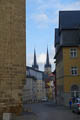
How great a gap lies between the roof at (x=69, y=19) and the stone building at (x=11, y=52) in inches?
991

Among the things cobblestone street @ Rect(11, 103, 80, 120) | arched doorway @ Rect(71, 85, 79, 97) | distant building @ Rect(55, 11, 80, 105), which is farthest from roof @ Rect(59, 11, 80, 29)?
cobblestone street @ Rect(11, 103, 80, 120)

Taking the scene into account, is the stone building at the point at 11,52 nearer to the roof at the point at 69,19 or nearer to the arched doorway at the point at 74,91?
the arched doorway at the point at 74,91

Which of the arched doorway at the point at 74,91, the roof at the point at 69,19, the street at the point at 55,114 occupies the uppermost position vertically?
the roof at the point at 69,19

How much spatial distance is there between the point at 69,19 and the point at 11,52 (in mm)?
28331

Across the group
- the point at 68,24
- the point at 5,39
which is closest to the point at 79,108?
the point at 5,39

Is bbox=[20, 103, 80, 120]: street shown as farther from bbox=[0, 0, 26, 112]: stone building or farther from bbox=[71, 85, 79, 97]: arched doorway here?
bbox=[71, 85, 79, 97]: arched doorway

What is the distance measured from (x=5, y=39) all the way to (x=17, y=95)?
13.1 feet

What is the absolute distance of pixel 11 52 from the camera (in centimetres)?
1831

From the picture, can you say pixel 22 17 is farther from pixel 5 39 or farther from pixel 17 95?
pixel 17 95

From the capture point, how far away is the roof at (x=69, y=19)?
43.7 m

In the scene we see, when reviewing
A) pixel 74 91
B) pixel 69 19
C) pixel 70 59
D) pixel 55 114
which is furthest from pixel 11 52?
pixel 69 19

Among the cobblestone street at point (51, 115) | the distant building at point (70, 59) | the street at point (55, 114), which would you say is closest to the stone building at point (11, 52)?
the cobblestone street at point (51, 115)

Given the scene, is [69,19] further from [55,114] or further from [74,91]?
[55,114]

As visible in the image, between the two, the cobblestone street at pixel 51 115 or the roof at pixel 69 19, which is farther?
the roof at pixel 69 19
